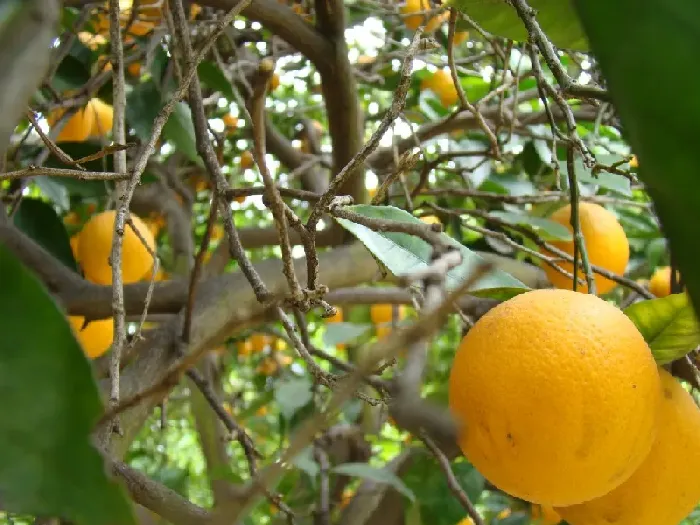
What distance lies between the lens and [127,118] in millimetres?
1026

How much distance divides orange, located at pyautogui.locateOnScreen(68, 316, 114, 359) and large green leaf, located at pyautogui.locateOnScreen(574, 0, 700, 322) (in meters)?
0.79

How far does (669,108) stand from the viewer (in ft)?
0.54

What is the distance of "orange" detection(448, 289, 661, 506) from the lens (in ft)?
1.31

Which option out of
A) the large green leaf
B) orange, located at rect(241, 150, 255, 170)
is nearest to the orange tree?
the large green leaf

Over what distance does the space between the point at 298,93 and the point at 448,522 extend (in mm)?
1453

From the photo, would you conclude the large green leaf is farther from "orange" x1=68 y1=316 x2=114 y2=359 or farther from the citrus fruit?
the citrus fruit

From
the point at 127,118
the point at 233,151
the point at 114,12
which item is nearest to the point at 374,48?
the point at 233,151

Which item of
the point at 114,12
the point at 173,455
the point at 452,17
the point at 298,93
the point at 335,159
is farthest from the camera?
the point at 173,455

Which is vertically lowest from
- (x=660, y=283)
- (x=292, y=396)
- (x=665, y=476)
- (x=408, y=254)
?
(x=292, y=396)

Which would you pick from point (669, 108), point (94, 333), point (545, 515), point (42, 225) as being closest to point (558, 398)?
point (669, 108)

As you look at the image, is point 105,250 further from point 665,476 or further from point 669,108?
point 669,108

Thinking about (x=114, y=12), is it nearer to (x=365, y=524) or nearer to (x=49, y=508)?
(x=49, y=508)

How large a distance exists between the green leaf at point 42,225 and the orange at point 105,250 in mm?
28

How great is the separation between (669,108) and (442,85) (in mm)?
1415
